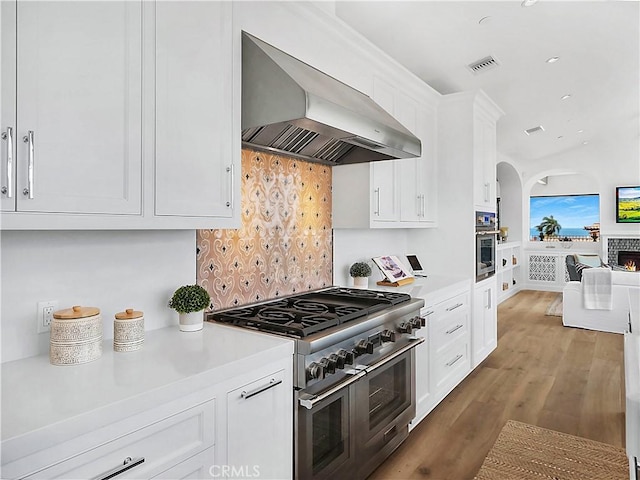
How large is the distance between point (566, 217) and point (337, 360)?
36.8 ft

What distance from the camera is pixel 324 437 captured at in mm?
1936

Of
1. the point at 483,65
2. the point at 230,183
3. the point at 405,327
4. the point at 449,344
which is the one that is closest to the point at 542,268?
the point at 483,65

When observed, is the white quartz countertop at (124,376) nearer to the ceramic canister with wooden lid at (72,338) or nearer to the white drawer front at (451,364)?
the ceramic canister with wooden lid at (72,338)

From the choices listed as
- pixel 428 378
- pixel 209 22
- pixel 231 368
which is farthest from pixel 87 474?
pixel 428 378

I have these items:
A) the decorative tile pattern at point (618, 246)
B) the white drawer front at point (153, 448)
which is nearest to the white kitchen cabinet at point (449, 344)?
the white drawer front at point (153, 448)

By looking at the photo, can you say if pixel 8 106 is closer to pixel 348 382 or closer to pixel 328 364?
pixel 328 364

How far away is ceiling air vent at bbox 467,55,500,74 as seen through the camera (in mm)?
3850

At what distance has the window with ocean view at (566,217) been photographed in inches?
430

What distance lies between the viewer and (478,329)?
4.05 metres

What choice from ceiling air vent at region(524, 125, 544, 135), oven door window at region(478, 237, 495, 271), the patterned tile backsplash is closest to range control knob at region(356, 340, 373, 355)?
the patterned tile backsplash

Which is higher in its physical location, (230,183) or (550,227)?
(550,227)

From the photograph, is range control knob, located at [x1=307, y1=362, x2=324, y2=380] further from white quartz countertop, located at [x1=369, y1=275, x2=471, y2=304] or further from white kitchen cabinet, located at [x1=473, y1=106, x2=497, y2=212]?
white kitchen cabinet, located at [x1=473, y1=106, x2=497, y2=212]

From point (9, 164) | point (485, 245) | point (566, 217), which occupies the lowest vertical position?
point (485, 245)

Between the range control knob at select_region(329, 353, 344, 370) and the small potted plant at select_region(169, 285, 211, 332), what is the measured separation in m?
0.60
